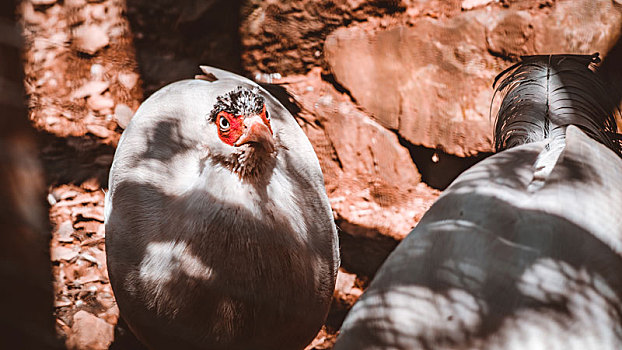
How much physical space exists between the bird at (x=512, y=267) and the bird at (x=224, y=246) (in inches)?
29.0

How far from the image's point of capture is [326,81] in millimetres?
3836

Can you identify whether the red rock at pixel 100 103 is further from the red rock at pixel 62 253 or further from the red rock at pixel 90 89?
the red rock at pixel 62 253

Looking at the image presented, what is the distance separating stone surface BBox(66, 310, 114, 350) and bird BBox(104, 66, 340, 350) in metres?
0.72

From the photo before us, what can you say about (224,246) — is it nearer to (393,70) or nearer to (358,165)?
(358,165)

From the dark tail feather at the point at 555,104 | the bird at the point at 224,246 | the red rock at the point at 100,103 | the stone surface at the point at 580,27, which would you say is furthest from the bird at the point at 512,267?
the red rock at the point at 100,103

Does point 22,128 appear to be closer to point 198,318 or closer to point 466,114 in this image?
point 198,318

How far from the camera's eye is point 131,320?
228cm

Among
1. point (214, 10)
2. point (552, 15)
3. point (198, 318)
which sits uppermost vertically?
point (552, 15)

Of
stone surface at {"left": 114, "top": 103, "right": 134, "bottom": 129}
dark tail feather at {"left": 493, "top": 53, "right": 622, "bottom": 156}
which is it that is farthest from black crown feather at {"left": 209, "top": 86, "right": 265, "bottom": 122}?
stone surface at {"left": 114, "top": 103, "right": 134, "bottom": 129}

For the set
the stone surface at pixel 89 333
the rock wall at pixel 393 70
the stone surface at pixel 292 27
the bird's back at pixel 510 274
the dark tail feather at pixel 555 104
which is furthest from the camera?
the stone surface at pixel 292 27

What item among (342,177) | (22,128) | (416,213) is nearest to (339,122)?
(342,177)

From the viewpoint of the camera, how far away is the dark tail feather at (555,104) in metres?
1.98

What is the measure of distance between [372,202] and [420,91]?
2.58 ft

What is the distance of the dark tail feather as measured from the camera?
1.98 m
